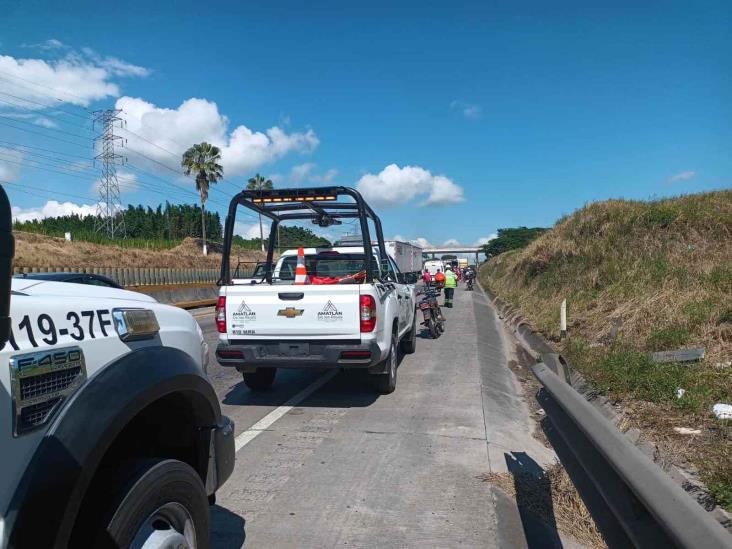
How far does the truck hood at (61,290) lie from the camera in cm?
211

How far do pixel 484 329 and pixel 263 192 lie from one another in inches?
414

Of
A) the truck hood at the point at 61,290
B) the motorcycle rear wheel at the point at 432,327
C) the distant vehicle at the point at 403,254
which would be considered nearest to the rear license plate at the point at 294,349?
the truck hood at the point at 61,290

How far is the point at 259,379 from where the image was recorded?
7707mm

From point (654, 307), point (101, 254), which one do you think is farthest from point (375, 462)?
point (101, 254)

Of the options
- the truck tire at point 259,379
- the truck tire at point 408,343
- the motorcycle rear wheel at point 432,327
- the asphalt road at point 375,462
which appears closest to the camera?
the asphalt road at point 375,462

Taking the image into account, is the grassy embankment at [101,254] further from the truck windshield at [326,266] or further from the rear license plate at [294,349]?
the rear license plate at [294,349]

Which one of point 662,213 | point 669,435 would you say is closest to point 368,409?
point 669,435

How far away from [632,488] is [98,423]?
6.25 feet

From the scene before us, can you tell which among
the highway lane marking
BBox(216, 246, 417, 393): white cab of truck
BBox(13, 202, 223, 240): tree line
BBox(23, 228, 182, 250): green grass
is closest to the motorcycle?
the highway lane marking

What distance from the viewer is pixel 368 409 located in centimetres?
684

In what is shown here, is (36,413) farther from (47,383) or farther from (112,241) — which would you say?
(112,241)

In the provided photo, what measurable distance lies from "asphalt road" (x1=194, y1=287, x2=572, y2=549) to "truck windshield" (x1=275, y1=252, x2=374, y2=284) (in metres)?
1.58

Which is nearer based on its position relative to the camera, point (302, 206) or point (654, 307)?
point (302, 206)

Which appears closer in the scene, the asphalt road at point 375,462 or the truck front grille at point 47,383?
the truck front grille at point 47,383
